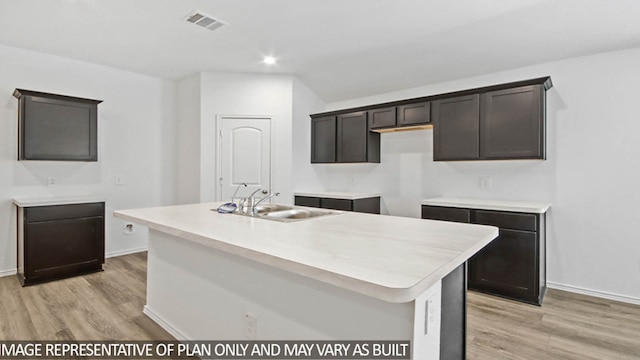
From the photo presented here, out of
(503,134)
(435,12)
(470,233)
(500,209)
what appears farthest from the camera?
(503,134)

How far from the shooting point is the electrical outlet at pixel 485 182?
12.4 feet

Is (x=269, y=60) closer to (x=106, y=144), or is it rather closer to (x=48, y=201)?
(x=106, y=144)

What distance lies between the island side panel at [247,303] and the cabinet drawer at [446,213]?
2.41 meters

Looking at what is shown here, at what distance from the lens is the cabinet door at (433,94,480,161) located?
3.52 meters

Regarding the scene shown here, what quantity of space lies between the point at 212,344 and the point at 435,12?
297 centimetres

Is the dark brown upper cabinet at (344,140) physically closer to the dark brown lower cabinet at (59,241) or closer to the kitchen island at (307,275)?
the kitchen island at (307,275)

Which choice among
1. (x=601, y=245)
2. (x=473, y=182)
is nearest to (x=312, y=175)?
(x=473, y=182)

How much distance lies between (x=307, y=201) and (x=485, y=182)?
2249 mm

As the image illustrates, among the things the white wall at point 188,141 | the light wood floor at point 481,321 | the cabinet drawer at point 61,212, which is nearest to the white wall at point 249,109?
the white wall at point 188,141

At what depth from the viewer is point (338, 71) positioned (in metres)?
4.31

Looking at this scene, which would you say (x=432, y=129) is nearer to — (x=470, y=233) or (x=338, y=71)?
(x=338, y=71)

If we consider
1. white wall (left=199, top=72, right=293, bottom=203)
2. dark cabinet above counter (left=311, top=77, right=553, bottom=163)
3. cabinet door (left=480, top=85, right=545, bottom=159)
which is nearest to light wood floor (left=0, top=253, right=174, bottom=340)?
white wall (left=199, top=72, right=293, bottom=203)

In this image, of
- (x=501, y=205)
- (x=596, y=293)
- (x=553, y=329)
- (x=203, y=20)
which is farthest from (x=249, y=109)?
(x=596, y=293)

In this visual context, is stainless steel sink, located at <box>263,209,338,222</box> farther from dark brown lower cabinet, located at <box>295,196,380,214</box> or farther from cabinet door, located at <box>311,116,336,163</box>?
cabinet door, located at <box>311,116,336,163</box>
